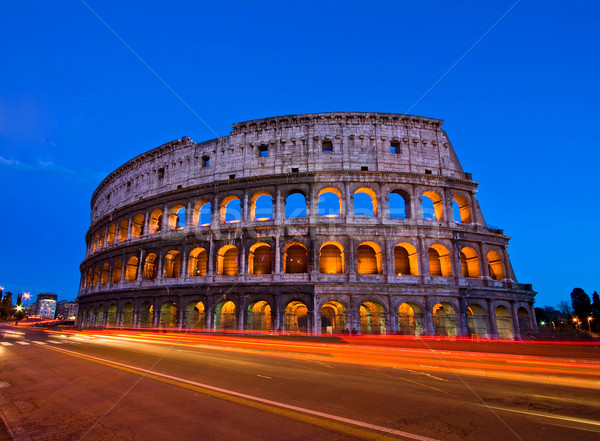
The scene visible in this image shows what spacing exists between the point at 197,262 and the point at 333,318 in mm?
12942

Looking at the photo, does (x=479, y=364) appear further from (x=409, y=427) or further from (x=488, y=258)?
(x=488, y=258)

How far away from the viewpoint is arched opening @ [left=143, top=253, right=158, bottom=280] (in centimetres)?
3136

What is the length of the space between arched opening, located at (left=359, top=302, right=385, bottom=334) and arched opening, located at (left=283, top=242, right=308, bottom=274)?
18.2 feet

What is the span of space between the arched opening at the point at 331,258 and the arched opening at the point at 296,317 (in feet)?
11.6

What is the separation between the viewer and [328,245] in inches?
1056

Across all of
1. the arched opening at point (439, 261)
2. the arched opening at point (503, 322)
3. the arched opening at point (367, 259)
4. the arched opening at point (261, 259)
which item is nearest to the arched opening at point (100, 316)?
the arched opening at point (261, 259)

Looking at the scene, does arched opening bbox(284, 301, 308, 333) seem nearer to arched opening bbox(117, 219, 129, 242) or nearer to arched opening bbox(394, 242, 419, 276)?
arched opening bbox(394, 242, 419, 276)

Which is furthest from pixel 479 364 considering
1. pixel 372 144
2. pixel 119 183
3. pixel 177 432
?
pixel 119 183

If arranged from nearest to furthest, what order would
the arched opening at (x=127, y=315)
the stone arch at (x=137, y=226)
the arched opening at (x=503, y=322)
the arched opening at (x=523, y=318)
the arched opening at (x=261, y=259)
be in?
the arched opening at (x=503, y=322) < the arched opening at (x=523, y=318) < the arched opening at (x=261, y=259) < the arched opening at (x=127, y=315) < the stone arch at (x=137, y=226)

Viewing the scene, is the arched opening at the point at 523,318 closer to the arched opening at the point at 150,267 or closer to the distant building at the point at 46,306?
the arched opening at the point at 150,267

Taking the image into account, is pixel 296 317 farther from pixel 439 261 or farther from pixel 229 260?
pixel 439 261

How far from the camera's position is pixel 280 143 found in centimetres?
2842

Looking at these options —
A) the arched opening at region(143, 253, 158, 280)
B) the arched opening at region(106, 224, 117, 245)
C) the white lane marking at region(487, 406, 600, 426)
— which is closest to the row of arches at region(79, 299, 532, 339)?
the arched opening at region(143, 253, 158, 280)

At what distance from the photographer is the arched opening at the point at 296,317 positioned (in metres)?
24.7
